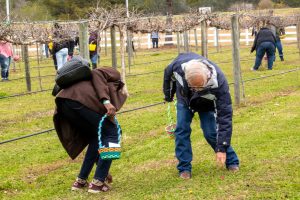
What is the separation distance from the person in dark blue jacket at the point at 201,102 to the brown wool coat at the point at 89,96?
2.13ft

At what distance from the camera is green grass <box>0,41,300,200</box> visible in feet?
20.4

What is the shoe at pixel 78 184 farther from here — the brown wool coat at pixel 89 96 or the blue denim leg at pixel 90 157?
the brown wool coat at pixel 89 96

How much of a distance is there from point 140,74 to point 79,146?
46.4ft

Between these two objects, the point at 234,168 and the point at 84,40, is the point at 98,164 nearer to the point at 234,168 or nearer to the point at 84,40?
the point at 234,168

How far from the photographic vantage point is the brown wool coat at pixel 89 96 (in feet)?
19.7

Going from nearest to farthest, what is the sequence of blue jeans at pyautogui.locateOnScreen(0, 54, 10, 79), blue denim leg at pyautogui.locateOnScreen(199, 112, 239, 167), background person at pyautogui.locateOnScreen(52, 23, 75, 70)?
blue denim leg at pyautogui.locateOnScreen(199, 112, 239, 167)
background person at pyautogui.locateOnScreen(52, 23, 75, 70)
blue jeans at pyautogui.locateOnScreen(0, 54, 10, 79)

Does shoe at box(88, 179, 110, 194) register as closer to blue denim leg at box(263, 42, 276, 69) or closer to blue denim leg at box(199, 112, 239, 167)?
blue denim leg at box(199, 112, 239, 167)

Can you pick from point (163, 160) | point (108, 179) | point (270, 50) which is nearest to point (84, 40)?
point (163, 160)

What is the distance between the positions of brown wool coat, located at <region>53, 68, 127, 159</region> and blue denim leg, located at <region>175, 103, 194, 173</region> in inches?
27.0

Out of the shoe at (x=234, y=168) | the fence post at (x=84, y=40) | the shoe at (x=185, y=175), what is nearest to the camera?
the shoe at (x=185, y=175)

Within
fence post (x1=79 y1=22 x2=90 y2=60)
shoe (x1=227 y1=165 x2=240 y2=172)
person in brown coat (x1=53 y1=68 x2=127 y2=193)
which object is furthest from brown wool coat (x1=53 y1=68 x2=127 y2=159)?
fence post (x1=79 y1=22 x2=90 y2=60)

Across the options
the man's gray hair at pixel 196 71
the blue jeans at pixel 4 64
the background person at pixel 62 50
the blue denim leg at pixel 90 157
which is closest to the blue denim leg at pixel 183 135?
the man's gray hair at pixel 196 71

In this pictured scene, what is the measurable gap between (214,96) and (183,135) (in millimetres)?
655

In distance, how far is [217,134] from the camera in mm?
6160
